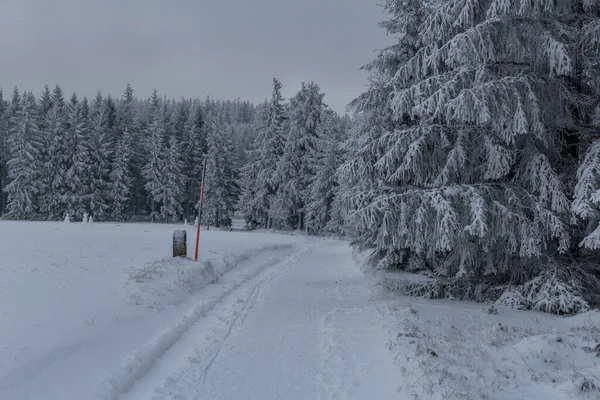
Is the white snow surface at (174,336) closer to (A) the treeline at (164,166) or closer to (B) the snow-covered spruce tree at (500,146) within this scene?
(B) the snow-covered spruce tree at (500,146)

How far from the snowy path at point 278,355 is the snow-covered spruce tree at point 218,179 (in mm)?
41606

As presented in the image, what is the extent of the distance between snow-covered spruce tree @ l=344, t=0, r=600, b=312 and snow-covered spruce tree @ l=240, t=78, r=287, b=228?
34123 mm

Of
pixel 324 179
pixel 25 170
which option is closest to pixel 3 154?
pixel 25 170

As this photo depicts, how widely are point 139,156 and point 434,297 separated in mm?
54780

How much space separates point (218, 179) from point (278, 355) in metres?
46.4

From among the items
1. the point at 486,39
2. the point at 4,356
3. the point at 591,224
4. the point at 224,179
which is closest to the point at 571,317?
the point at 591,224

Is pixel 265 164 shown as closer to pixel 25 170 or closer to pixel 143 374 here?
pixel 25 170

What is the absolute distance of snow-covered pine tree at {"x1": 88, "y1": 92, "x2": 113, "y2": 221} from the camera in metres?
49.0

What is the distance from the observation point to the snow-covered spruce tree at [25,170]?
151 feet

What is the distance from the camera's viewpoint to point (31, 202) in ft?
152

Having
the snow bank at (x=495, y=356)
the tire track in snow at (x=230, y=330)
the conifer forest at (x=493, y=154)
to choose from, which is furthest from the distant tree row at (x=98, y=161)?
the snow bank at (x=495, y=356)

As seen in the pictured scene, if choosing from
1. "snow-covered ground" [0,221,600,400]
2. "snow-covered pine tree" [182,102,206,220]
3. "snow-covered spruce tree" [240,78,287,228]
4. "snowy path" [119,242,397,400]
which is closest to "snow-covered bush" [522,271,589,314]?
"snow-covered ground" [0,221,600,400]

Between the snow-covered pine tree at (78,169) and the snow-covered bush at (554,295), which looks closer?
the snow-covered bush at (554,295)

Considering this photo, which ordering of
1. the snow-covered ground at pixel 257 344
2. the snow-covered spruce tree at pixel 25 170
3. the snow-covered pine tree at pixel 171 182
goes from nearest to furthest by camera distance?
the snow-covered ground at pixel 257 344 → the snow-covered spruce tree at pixel 25 170 → the snow-covered pine tree at pixel 171 182
